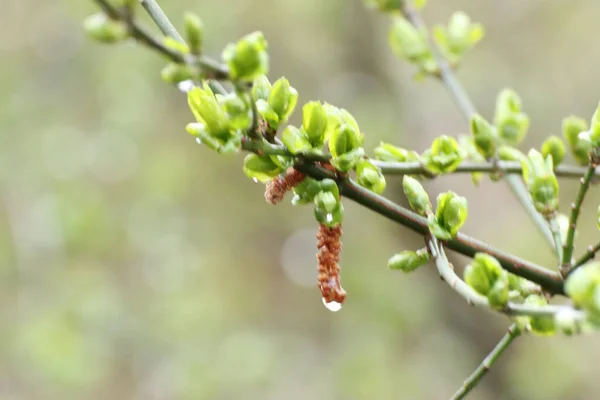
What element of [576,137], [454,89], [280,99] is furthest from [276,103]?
[454,89]

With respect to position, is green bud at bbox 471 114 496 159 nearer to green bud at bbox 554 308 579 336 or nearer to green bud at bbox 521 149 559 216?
green bud at bbox 521 149 559 216

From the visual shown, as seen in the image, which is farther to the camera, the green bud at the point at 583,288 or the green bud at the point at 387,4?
the green bud at the point at 387,4

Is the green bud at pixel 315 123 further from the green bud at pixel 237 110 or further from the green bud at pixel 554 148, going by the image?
the green bud at pixel 554 148

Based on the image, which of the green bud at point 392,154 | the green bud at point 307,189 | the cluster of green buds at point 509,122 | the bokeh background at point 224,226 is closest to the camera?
the green bud at point 307,189

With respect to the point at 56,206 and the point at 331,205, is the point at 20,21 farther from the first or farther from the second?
the point at 331,205

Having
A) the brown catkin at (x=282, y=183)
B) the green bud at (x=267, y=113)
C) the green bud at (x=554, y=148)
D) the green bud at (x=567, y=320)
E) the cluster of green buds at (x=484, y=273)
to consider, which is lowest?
the green bud at (x=567, y=320)

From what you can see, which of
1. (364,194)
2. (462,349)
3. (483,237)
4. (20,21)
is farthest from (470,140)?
(20,21)

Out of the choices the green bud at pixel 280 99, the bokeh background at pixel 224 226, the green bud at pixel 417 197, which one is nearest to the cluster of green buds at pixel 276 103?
the green bud at pixel 280 99

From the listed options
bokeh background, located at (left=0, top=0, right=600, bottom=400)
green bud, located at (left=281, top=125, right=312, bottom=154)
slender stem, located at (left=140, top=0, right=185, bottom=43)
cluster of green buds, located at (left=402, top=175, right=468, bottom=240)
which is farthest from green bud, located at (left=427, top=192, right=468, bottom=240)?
bokeh background, located at (left=0, top=0, right=600, bottom=400)
